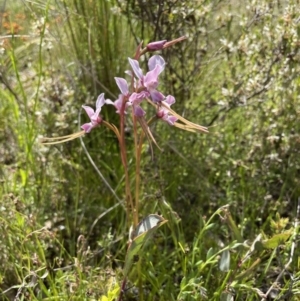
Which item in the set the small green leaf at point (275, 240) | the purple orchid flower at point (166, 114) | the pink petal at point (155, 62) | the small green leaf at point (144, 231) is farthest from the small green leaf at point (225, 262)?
the pink petal at point (155, 62)

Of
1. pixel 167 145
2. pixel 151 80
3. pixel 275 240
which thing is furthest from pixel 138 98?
pixel 167 145

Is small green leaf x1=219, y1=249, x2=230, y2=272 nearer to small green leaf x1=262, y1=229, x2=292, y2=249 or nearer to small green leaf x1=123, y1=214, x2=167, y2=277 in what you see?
small green leaf x1=262, y1=229, x2=292, y2=249

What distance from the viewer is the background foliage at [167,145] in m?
1.70

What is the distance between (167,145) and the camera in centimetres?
198

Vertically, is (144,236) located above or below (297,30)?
below

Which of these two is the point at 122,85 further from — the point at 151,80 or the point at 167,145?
the point at 167,145

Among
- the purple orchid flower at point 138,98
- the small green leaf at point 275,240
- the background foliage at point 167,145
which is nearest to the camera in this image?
the purple orchid flower at point 138,98

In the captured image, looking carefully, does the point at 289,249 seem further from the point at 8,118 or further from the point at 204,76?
the point at 8,118

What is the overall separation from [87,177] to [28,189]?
0.74 ft

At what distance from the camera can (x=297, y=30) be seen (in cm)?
177

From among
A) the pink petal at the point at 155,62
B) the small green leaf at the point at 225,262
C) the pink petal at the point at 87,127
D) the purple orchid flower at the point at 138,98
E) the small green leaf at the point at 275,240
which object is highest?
the pink petal at the point at 155,62

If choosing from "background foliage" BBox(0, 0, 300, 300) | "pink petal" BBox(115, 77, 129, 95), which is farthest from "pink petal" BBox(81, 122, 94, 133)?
"background foliage" BBox(0, 0, 300, 300)

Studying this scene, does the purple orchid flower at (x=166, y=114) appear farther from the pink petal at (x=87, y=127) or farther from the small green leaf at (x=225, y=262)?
the small green leaf at (x=225, y=262)

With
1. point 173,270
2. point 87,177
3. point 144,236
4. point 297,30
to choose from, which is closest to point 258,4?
point 297,30
